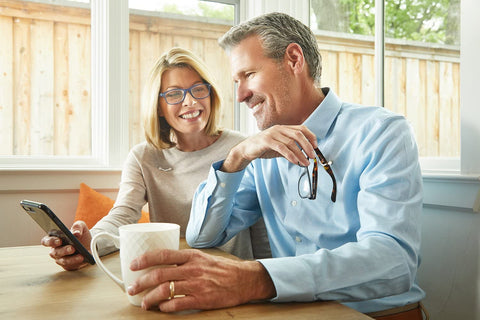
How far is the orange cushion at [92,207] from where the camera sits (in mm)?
2055

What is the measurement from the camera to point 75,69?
247 centimetres

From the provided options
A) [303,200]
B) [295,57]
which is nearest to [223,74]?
[295,57]

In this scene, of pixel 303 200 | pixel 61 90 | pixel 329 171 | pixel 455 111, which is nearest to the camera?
pixel 329 171

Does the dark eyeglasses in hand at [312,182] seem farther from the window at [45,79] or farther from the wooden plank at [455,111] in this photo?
the window at [45,79]

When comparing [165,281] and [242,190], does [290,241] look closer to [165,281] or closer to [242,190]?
[242,190]

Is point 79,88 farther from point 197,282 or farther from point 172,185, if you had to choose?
point 197,282

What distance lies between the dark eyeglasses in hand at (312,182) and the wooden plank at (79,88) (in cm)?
165

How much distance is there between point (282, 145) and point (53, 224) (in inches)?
22.6

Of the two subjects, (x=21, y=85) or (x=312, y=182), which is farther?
(x=21, y=85)

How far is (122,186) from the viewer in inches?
68.9

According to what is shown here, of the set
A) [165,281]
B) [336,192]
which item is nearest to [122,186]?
[336,192]

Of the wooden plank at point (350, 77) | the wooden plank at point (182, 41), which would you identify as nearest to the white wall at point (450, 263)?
the wooden plank at point (350, 77)

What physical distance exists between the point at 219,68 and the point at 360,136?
5.98ft

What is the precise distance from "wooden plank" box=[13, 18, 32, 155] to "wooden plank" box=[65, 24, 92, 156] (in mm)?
217
